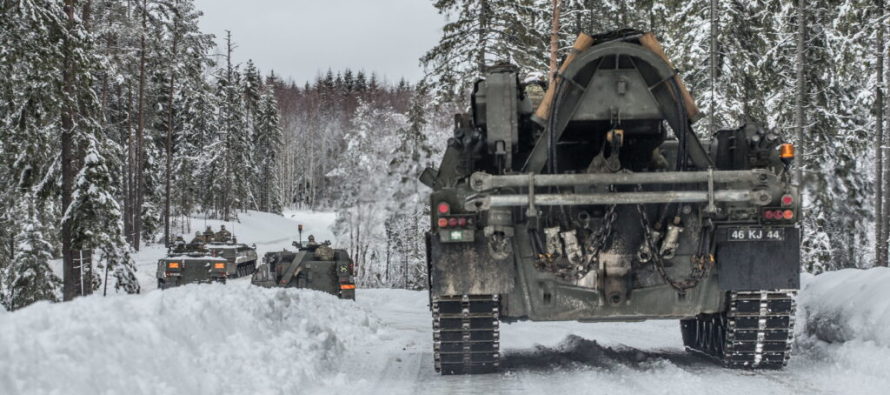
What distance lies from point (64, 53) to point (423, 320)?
1004 cm

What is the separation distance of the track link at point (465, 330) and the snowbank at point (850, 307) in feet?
11.4

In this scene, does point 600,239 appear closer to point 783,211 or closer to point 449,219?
point 449,219

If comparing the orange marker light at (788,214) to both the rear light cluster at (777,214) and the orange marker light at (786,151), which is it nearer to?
the rear light cluster at (777,214)

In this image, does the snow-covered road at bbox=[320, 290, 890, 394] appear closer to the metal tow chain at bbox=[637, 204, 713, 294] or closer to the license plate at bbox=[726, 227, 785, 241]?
the metal tow chain at bbox=[637, 204, 713, 294]

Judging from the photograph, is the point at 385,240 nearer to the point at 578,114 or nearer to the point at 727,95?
the point at 727,95

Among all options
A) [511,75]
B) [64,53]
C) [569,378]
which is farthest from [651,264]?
[64,53]

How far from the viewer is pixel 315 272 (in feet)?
66.6

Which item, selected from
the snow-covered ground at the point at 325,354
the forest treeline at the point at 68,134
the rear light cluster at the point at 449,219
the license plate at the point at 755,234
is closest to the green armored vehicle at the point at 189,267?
the forest treeline at the point at 68,134

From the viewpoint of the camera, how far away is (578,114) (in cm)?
785

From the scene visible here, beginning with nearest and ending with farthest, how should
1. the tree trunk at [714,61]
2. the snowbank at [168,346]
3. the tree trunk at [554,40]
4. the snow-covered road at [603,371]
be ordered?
the snowbank at [168,346], the snow-covered road at [603,371], the tree trunk at [554,40], the tree trunk at [714,61]

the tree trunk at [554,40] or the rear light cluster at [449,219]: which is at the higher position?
the tree trunk at [554,40]

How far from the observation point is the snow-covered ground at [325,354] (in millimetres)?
5191

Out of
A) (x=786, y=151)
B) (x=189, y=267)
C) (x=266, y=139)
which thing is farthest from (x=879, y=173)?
(x=266, y=139)

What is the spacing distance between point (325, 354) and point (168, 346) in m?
2.81
